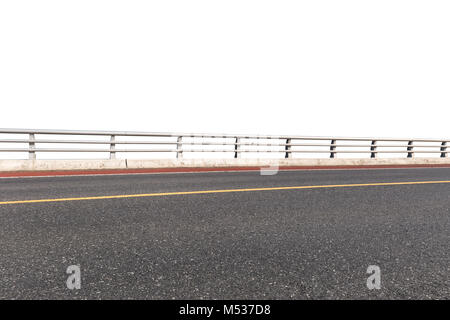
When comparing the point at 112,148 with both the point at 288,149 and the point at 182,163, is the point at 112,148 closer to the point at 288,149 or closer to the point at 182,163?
the point at 182,163

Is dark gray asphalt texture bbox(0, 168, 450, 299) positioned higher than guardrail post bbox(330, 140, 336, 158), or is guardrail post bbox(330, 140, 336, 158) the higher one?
guardrail post bbox(330, 140, 336, 158)

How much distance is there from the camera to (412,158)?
1717cm

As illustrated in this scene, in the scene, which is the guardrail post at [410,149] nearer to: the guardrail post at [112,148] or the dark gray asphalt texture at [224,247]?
the dark gray asphalt texture at [224,247]

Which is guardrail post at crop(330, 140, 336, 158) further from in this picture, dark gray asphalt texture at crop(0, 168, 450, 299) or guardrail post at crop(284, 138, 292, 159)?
dark gray asphalt texture at crop(0, 168, 450, 299)

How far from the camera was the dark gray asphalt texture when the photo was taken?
9.19ft

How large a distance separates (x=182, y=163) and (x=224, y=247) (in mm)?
9682

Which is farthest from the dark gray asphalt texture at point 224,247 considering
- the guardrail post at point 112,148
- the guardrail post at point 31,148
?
the guardrail post at point 112,148

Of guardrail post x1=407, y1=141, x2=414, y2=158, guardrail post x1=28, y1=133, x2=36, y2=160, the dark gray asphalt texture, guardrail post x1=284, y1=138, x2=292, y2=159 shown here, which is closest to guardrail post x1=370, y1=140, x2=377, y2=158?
guardrail post x1=407, y1=141, x2=414, y2=158

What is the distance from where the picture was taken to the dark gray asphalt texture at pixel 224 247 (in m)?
2.80

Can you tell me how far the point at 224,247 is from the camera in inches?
151

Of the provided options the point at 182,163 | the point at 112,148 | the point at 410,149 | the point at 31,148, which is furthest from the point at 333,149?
the point at 31,148

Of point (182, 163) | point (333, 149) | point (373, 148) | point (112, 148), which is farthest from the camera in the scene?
point (373, 148)

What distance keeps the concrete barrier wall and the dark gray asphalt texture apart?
447cm
